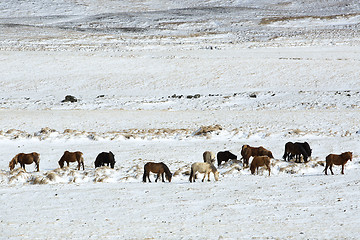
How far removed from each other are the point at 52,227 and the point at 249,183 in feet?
19.3

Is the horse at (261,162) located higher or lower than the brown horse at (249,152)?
lower

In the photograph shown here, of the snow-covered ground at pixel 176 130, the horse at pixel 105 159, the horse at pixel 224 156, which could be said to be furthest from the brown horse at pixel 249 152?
the horse at pixel 105 159

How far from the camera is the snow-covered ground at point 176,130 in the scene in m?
11.5

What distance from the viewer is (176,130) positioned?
79.2 ft

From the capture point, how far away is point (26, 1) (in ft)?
446

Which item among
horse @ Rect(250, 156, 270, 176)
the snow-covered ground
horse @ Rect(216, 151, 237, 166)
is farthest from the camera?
horse @ Rect(216, 151, 237, 166)

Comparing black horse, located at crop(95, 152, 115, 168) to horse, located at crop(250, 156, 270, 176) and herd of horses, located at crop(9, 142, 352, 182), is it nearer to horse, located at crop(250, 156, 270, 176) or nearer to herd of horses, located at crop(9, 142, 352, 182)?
herd of horses, located at crop(9, 142, 352, 182)

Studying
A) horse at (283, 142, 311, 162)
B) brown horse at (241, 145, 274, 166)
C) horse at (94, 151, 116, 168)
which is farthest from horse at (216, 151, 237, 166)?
horse at (94, 151, 116, 168)

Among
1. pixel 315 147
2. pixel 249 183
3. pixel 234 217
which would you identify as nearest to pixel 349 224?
pixel 234 217

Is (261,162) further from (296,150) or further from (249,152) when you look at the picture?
(296,150)

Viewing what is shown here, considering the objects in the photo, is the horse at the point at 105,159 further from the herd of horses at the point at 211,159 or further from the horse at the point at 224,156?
the horse at the point at 224,156

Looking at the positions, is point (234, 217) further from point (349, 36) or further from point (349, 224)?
point (349, 36)

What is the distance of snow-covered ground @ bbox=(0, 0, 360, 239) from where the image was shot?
453 inches

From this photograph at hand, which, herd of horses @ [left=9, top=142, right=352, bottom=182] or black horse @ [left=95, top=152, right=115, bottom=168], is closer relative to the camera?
herd of horses @ [left=9, top=142, right=352, bottom=182]
